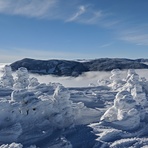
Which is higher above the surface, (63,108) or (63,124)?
(63,108)

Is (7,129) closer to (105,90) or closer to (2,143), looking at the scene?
(2,143)

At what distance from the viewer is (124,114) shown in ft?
139

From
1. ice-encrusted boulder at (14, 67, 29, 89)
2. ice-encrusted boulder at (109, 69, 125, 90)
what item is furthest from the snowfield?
ice-encrusted boulder at (109, 69, 125, 90)

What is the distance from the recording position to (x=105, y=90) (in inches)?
3002

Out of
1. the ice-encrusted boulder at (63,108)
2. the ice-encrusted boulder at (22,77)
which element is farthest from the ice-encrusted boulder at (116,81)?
the ice-encrusted boulder at (63,108)

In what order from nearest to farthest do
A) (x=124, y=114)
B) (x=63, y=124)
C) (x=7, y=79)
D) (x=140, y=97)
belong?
(x=63, y=124) < (x=124, y=114) < (x=140, y=97) < (x=7, y=79)

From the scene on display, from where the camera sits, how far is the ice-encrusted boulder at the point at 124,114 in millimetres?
41844

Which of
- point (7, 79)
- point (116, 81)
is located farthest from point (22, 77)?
point (116, 81)

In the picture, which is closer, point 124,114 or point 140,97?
point 124,114

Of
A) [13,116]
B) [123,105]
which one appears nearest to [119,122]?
[123,105]

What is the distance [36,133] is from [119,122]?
1221cm

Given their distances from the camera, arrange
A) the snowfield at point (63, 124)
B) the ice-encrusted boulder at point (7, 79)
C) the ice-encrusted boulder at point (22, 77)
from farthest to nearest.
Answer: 1. the ice-encrusted boulder at point (7, 79)
2. the ice-encrusted boulder at point (22, 77)
3. the snowfield at point (63, 124)

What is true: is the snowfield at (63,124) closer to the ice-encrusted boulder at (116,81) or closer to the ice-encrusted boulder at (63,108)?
the ice-encrusted boulder at (63,108)

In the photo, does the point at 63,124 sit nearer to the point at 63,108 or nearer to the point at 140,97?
the point at 63,108
